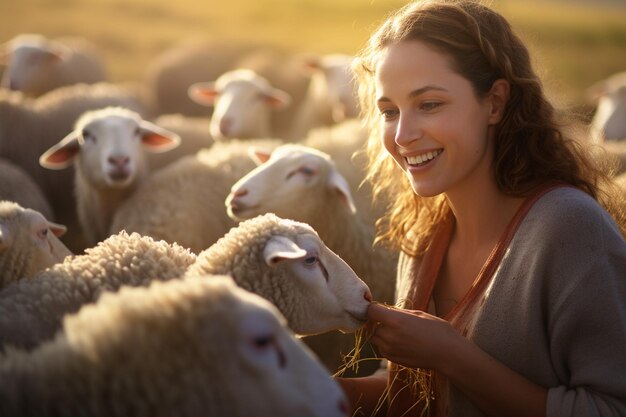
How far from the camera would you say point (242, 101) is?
21.3 ft

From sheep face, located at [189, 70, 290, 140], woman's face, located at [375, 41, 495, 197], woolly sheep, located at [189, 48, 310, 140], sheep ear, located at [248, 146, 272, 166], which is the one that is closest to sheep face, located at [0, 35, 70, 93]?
woolly sheep, located at [189, 48, 310, 140]

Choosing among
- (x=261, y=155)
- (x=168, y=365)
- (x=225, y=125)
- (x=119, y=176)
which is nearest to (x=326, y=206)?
(x=261, y=155)

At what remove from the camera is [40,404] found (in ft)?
5.15

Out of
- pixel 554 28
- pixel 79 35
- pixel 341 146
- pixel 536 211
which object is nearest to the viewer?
pixel 536 211

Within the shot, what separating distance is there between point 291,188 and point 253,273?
1.40 metres

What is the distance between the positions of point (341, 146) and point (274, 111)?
10.4 ft

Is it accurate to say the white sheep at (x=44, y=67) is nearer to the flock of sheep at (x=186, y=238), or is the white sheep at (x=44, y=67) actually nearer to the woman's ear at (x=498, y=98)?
the flock of sheep at (x=186, y=238)

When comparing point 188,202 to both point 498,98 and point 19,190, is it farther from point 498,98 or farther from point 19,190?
point 498,98

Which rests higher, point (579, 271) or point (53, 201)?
point (579, 271)

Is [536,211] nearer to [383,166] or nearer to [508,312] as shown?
[508,312]

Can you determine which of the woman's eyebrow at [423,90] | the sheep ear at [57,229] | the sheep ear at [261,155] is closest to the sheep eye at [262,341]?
the woman's eyebrow at [423,90]

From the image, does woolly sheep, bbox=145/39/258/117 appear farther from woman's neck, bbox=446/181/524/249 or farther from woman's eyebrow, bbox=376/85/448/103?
woman's eyebrow, bbox=376/85/448/103

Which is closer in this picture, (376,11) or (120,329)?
(120,329)

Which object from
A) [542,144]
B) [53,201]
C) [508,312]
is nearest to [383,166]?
[542,144]
